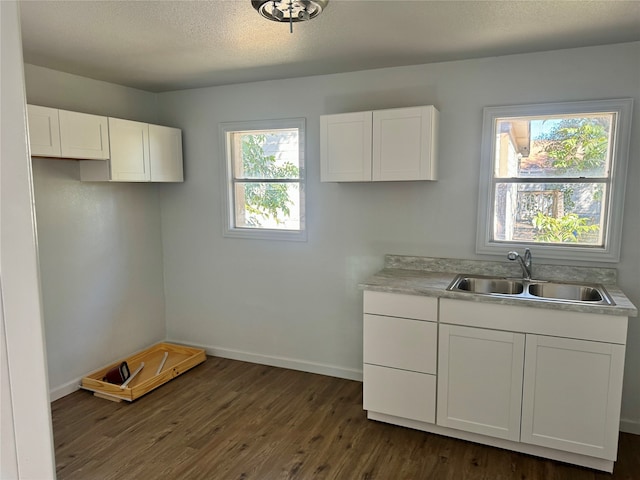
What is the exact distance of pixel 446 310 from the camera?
2.70 m

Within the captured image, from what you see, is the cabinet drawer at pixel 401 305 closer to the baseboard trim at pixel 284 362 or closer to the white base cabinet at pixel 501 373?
the white base cabinet at pixel 501 373

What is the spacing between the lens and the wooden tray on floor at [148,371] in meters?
3.39

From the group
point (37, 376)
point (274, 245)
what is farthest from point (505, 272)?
point (37, 376)

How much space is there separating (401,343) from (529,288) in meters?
0.92

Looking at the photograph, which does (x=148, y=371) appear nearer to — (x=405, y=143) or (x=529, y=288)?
(x=405, y=143)

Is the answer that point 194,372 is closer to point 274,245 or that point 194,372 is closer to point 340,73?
point 274,245

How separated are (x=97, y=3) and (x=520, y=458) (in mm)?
3332

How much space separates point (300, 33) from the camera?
2.50 m

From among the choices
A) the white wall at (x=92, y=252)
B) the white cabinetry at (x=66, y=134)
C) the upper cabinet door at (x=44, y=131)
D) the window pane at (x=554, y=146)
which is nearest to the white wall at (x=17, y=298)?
the white cabinetry at (x=66, y=134)

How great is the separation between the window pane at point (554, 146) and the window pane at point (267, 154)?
5.29 ft

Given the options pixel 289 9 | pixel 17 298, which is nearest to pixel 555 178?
pixel 289 9

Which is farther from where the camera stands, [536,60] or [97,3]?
[536,60]

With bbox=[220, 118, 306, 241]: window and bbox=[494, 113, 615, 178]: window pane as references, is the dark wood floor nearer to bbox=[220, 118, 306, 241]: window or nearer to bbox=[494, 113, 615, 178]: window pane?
bbox=[220, 118, 306, 241]: window

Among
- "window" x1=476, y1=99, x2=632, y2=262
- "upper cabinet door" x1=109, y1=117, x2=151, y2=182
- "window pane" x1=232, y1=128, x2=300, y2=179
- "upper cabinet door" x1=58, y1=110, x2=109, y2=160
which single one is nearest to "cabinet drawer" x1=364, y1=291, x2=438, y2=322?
"window" x1=476, y1=99, x2=632, y2=262
